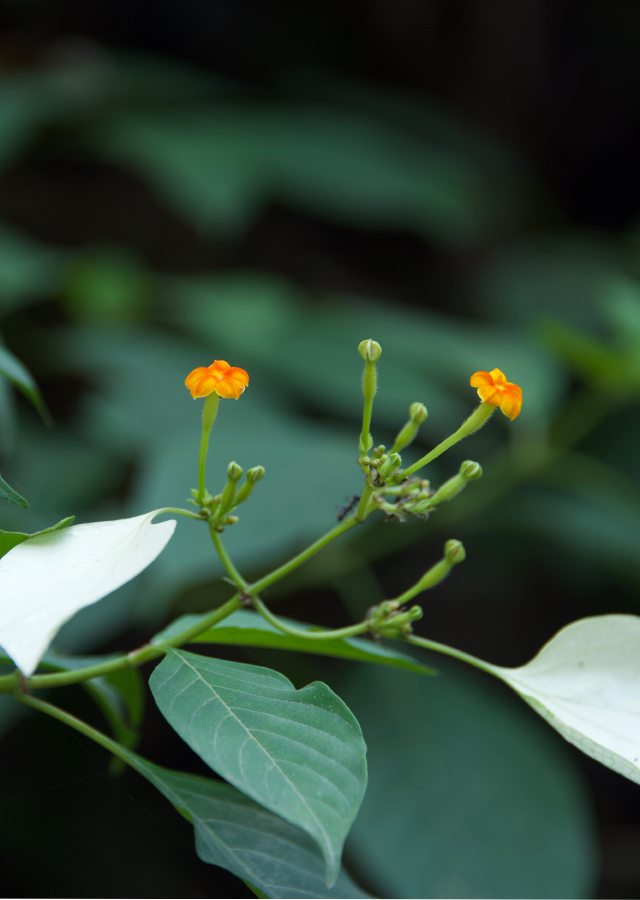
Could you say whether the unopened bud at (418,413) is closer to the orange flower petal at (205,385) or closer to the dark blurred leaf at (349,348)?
the orange flower petal at (205,385)

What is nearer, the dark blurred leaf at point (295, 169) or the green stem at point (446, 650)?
the green stem at point (446, 650)

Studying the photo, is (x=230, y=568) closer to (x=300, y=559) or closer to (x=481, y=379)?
(x=300, y=559)

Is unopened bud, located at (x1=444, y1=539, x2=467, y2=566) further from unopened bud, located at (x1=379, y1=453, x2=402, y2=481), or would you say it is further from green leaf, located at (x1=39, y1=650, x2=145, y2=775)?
green leaf, located at (x1=39, y1=650, x2=145, y2=775)

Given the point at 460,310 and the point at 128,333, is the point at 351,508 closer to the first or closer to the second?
the point at 128,333

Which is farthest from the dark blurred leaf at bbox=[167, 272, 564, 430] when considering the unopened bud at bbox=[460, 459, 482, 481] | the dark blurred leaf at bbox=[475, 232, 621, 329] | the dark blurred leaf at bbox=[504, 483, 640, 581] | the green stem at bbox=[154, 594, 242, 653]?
the green stem at bbox=[154, 594, 242, 653]

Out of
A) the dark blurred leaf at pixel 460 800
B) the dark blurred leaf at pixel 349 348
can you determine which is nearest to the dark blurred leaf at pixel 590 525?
the dark blurred leaf at pixel 349 348

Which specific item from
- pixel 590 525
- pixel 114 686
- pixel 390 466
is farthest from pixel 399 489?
pixel 590 525

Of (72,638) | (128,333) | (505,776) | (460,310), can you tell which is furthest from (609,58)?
(72,638)
